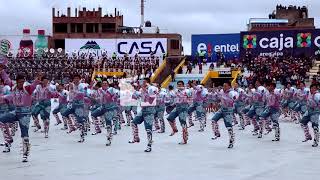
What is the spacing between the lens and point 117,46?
205ft

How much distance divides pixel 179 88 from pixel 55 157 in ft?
23.5

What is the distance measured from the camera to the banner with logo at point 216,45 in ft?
182

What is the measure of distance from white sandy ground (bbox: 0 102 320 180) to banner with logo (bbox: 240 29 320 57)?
100.0ft

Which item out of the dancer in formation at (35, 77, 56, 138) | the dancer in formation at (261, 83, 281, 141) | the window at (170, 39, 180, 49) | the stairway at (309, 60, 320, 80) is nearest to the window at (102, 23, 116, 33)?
the window at (170, 39, 180, 49)

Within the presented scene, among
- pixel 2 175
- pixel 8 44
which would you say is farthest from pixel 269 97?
pixel 8 44

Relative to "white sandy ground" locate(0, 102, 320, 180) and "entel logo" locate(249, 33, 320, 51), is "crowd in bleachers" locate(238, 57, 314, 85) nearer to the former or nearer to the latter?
"entel logo" locate(249, 33, 320, 51)

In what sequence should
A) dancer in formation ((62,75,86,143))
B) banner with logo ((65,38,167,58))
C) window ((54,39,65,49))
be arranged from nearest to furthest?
dancer in formation ((62,75,86,143))
banner with logo ((65,38,167,58))
window ((54,39,65,49))

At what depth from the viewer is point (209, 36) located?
185 ft

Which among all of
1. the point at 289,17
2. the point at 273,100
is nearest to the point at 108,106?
the point at 273,100

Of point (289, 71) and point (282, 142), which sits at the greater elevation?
point (289, 71)

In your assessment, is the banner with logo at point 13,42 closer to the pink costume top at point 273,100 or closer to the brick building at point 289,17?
the brick building at point 289,17

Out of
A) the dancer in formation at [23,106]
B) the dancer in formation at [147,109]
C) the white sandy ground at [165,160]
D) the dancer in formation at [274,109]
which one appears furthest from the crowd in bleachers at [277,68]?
the dancer in formation at [23,106]

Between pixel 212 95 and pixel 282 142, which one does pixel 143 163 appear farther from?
pixel 212 95

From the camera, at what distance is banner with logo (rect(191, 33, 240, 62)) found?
5553 cm
